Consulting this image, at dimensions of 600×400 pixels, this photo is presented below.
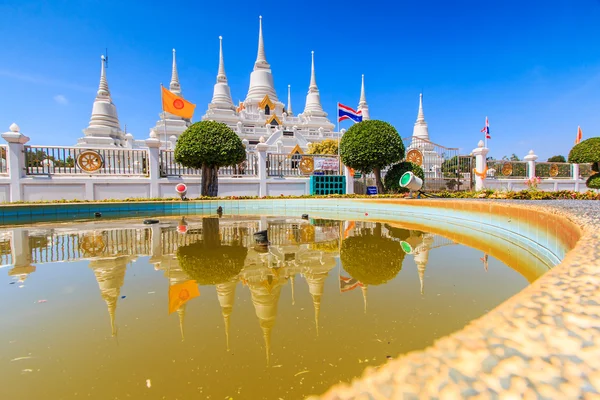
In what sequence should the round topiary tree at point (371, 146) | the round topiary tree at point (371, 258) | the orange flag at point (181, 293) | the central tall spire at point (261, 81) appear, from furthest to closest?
the central tall spire at point (261, 81) < the round topiary tree at point (371, 146) < the round topiary tree at point (371, 258) < the orange flag at point (181, 293)

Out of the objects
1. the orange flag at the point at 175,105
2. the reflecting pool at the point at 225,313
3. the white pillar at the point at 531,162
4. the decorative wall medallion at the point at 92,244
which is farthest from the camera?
the white pillar at the point at 531,162

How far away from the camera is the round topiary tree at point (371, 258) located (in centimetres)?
287

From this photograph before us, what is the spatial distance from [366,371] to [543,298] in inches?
31.1

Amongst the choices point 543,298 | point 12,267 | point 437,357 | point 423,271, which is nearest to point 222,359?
point 437,357

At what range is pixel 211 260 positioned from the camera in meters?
3.52

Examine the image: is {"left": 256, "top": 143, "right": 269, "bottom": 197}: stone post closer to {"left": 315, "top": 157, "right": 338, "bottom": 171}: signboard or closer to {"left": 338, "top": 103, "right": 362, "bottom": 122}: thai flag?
{"left": 315, "top": 157, "right": 338, "bottom": 171}: signboard

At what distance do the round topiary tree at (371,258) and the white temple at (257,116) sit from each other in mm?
26560

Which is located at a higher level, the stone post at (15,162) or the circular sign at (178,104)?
the circular sign at (178,104)

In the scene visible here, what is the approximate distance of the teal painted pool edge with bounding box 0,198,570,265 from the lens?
4261mm

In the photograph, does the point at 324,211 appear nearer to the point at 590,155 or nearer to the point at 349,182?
the point at 349,182

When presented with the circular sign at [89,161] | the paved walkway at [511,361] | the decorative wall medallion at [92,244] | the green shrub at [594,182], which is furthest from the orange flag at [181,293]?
the green shrub at [594,182]

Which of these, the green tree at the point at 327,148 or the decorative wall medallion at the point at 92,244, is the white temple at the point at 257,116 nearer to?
A: the green tree at the point at 327,148

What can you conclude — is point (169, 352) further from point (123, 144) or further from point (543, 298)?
point (123, 144)

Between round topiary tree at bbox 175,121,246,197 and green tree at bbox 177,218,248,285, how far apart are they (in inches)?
301
